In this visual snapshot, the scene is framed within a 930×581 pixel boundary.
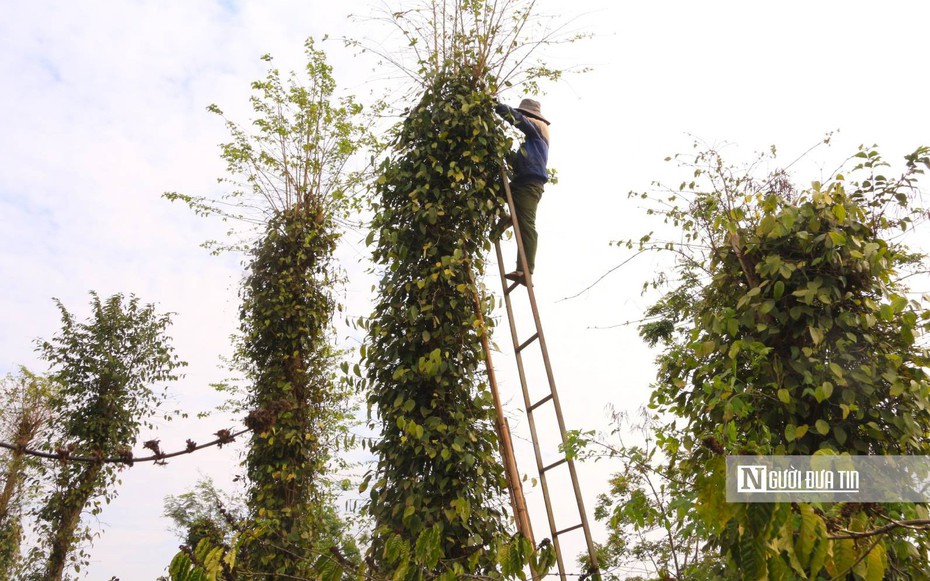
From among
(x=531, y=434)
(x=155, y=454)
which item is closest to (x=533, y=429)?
(x=531, y=434)

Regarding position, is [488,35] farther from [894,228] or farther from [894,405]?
[894,405]

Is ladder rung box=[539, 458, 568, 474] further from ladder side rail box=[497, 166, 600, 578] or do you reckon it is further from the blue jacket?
the blue jacket

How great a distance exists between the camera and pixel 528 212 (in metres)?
4.62

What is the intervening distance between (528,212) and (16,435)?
421 inches

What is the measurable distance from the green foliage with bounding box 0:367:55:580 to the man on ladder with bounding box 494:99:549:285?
8.51m

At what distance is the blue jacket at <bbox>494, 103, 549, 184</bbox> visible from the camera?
4605 millimetres

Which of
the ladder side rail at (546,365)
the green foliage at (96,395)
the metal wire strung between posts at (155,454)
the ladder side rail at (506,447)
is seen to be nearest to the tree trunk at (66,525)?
the green foliage at (96,395)

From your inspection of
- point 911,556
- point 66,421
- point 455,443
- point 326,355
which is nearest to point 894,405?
point 911,556

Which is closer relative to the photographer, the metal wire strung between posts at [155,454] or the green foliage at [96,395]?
the metal wire strung between posts at [155,454]

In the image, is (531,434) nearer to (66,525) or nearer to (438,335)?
(438,335)

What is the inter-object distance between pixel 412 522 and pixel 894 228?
2.80 meters

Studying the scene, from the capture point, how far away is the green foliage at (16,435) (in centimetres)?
1131

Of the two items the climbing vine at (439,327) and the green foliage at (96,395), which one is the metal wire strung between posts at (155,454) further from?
the green foliage at (96,395)

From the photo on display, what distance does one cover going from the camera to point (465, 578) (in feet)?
10.8
